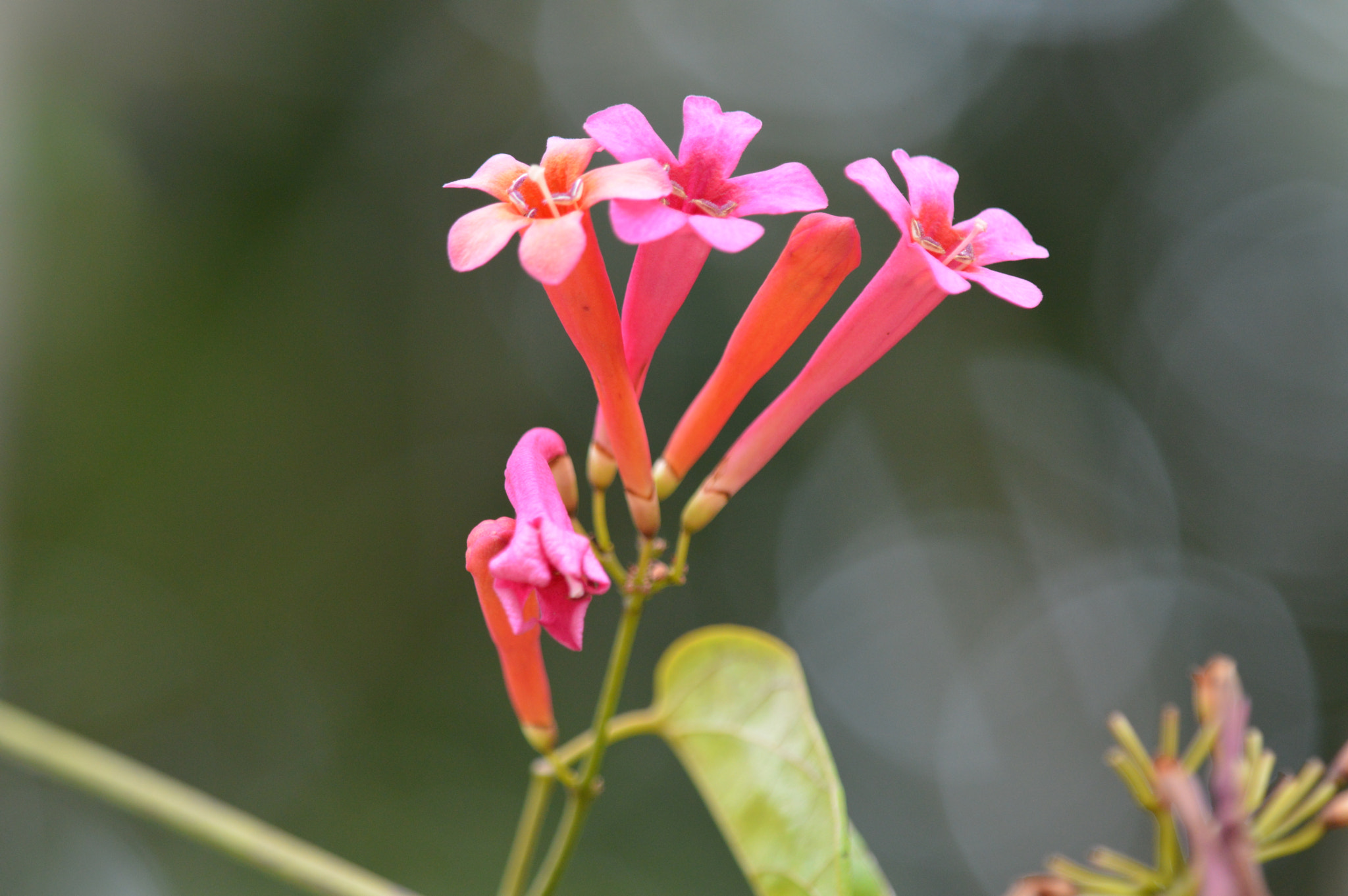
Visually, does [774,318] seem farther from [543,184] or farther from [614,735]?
[614,735]

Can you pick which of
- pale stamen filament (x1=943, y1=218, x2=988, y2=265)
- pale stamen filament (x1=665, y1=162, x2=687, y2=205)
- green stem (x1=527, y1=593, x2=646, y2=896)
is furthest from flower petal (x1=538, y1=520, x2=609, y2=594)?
pale stamen filament (x1=943, y1=218, x2=988, y2=265)

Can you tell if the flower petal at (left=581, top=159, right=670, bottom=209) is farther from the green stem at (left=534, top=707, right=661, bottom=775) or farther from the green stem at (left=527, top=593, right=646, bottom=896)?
the green stem at (left=534, top=707, right=661, bottom=775)

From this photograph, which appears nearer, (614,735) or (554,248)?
(554,248)

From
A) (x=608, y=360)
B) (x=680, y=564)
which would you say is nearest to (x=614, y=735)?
(x=680, y=564)

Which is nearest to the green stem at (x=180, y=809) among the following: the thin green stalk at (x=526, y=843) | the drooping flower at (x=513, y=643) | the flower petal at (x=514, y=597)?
the thin green stalk at (x=526, y=843)

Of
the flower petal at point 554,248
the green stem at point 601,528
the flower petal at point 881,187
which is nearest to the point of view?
the flower petal at point 554,248

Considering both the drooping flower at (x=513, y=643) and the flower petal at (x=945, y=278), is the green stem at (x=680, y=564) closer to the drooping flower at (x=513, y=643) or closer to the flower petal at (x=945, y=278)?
the drooping flower at (x=513, y=643)

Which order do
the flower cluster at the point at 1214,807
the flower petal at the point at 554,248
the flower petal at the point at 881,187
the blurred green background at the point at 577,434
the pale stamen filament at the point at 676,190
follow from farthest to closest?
the blurred green background at the point at 577,434 → the pale stamen filament at the point at 676,190 → the flower petal at the point at 881,187 → the flower petal at the point at 554,248 → the flower cluster at the point at 1214,807
